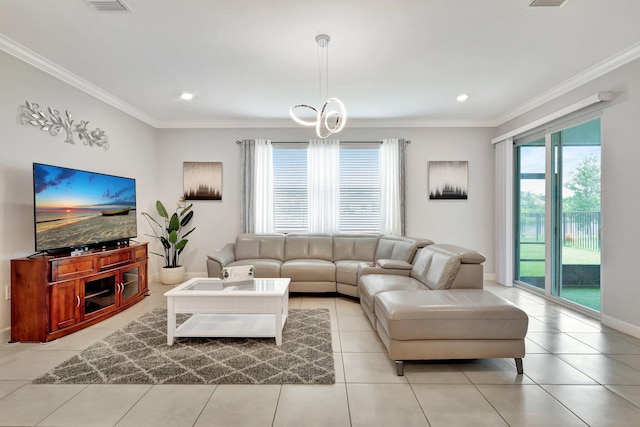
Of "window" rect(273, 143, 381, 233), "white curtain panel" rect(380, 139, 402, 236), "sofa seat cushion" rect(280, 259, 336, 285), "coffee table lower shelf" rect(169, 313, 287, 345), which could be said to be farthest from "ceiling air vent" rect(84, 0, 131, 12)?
"white curtain panel" rect(380, 139, 402, 236)

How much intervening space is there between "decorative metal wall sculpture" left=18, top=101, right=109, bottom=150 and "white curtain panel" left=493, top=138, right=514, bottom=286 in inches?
246

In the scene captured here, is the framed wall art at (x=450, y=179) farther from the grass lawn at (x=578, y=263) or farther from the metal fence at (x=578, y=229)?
the grass lawn at (x=578, y=263)

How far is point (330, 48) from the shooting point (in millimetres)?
3109

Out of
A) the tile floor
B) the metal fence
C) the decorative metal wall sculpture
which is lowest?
the tile floor

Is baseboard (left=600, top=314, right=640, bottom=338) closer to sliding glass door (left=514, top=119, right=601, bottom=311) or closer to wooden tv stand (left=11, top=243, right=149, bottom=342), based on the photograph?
sliding glass door (left=514, top=119, right=601, bottom=311)

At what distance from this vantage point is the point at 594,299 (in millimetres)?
3783

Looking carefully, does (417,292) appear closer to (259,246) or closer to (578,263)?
(578,263)

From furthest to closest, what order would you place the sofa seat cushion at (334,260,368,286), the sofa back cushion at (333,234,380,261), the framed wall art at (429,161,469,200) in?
the framed wall art at (429,161,469,200) → the sofa back cushion at (333,234,380,261) → the sofa seat cushion at (334,260,368,286)

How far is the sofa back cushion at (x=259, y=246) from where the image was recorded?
17.0ft

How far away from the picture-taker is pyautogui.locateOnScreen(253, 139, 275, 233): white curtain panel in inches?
221

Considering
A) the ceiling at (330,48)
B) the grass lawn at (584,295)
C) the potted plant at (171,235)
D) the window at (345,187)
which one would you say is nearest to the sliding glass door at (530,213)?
the grass lawn at (584,295)

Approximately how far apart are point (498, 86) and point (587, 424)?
3782 mm

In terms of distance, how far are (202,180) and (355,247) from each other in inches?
120

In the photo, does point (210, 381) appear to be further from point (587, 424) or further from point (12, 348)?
point (587, 424)
